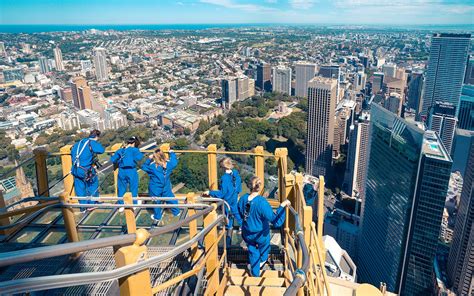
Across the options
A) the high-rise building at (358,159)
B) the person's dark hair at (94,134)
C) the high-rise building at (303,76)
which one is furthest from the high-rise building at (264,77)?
the person's dark hair at (94,134)

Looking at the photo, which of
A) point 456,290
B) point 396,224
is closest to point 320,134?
point 396,224

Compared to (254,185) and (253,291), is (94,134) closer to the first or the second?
(254,185)

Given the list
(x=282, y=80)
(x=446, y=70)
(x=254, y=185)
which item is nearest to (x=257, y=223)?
(x=254, y=185)

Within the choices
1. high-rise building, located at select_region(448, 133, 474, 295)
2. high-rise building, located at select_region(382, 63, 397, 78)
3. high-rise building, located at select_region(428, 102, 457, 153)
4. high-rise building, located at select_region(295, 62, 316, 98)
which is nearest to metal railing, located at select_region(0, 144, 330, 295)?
high-rise building, located at select_region(448, 133, 474, 295)

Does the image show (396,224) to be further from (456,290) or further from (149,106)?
(149,106)

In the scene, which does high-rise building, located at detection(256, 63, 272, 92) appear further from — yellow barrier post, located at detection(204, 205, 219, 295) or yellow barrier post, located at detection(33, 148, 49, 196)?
yellow barrier post, located at detection(204, 205, 219, 295)

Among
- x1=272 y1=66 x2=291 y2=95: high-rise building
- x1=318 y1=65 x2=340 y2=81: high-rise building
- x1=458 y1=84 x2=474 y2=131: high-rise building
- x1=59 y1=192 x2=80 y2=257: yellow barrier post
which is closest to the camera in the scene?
x1=59 y1=192 x2=80 y2=257: yellow barrier post
